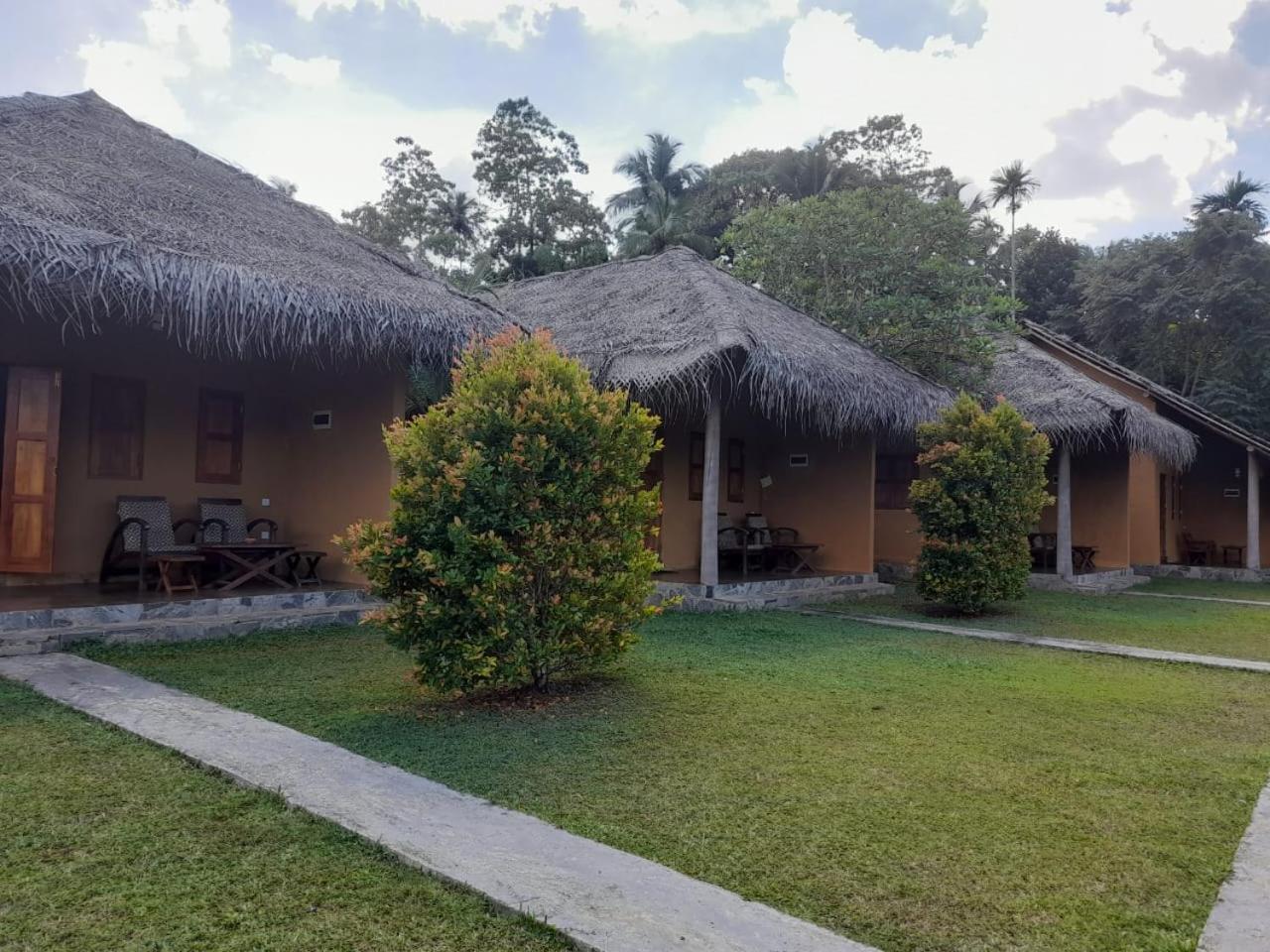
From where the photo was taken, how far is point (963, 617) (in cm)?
974

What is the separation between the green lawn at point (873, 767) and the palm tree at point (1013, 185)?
29.6 m

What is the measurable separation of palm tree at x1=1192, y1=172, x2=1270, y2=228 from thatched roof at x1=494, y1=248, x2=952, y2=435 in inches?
567

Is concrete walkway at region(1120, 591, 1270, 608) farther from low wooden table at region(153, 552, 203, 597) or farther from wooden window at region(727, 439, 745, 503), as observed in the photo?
low wooden table at region(153, 552, 203, 597)

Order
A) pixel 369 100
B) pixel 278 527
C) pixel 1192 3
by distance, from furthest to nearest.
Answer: pixel 369 100
pixel 1192 3
pixel 278 527

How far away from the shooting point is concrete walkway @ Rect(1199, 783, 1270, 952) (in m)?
2.50

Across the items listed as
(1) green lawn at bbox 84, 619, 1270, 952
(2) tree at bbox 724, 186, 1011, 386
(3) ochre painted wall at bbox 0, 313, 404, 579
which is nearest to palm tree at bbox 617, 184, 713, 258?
(2) tree at bbox 724, 186, 1011, 386

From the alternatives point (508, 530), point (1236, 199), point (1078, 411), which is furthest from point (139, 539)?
point (1236, 199)

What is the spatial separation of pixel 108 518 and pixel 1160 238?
78.9 feet

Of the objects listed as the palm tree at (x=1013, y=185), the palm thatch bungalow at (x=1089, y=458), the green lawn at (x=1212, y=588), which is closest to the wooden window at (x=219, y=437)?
the palm thatch bungalow at (x=1089, y=458)

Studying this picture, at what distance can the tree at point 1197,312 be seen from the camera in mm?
19625

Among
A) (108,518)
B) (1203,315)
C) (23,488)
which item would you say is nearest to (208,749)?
(23,488)

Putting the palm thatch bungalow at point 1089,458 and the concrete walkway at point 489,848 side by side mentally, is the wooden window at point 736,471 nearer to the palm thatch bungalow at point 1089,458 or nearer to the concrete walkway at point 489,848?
the palm thatch bungalow at point 1089,458

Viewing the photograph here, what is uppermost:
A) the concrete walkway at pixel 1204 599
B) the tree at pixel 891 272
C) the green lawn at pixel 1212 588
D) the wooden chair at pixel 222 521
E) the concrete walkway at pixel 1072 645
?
the tree at pixel 891 272

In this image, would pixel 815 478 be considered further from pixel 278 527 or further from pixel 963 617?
pixel 278 527
